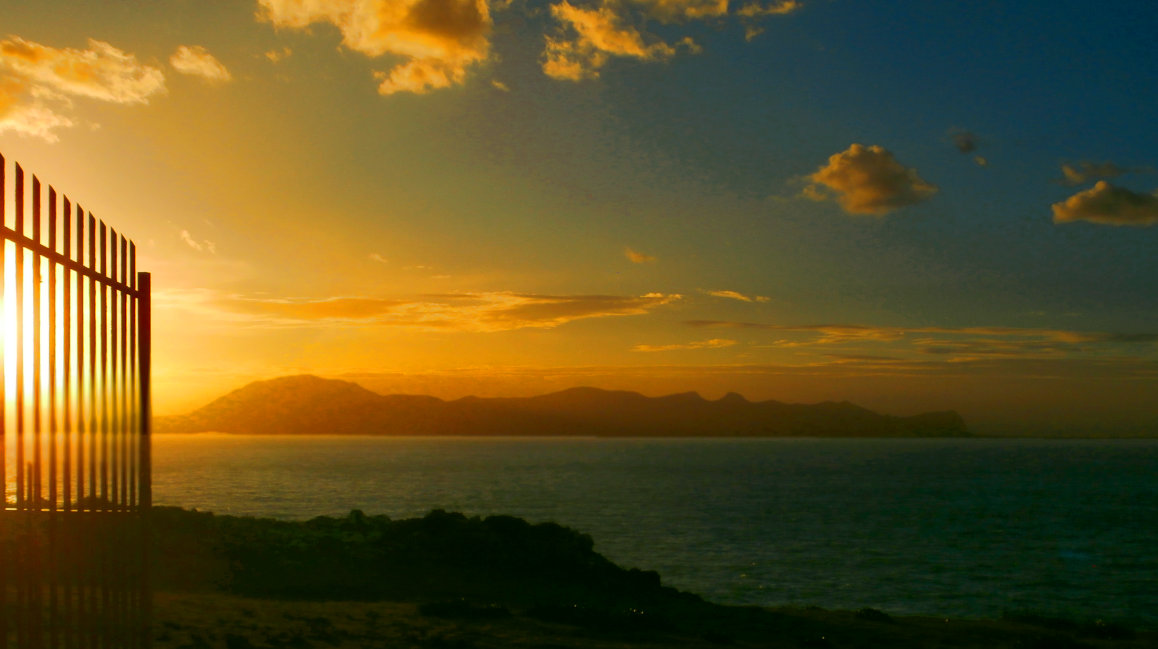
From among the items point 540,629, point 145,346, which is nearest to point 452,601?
point 540,629

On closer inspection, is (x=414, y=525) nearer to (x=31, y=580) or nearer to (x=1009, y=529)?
(x=31, y=580)

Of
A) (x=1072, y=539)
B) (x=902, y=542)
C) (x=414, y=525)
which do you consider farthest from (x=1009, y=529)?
(x=414, y=525)

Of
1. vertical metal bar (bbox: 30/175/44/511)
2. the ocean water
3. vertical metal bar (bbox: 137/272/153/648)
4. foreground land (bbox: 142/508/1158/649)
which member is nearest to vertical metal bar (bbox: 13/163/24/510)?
vertical metal bar (bbox: 30/175/44/511)

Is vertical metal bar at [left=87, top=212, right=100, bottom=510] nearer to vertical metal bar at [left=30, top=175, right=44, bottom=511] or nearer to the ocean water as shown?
vertical metal bar at [left=30, top=175, right=44, bottom=511]

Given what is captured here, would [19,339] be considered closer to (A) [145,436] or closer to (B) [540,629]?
(A) [145,436]

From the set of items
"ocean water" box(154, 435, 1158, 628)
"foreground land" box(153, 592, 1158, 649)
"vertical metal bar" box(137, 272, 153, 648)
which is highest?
"vertical metal bar" box(137, 272, 153, 648)

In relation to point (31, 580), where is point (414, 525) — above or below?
below

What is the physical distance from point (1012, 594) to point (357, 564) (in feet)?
94.4

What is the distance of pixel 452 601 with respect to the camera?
21016 millimetres

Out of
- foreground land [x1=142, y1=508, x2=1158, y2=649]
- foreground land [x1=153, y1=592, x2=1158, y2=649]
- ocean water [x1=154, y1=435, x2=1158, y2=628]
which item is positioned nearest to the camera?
foreground land [x1=153, y1=592, x2=1158, y2=649]

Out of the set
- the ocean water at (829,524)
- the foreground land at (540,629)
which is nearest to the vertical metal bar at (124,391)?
the foreground land at (540,629)

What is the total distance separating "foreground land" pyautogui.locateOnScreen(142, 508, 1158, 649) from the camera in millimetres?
17656

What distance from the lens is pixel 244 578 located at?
79.8 ft

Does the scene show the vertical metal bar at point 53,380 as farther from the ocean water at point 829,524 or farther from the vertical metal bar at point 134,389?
the ocean water at point 829,524
